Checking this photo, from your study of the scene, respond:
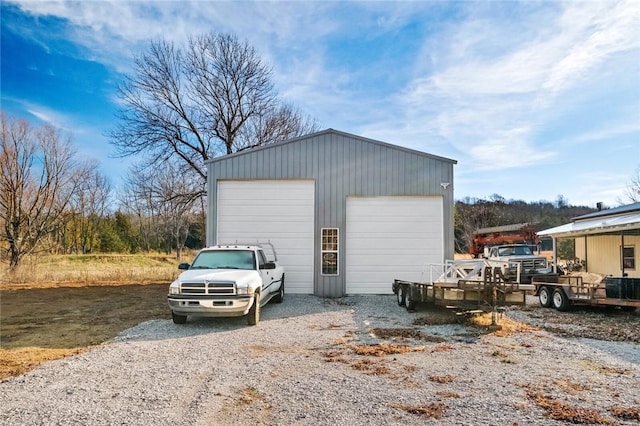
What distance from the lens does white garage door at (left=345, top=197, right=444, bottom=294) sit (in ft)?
44.3

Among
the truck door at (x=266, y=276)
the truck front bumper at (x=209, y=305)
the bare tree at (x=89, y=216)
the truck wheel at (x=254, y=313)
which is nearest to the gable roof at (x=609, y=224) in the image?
the truck door at (x=266, y=276)

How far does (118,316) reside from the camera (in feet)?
33.7

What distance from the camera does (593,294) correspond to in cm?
1066

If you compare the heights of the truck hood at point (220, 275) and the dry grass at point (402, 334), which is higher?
the truck hood at point (220, 275)

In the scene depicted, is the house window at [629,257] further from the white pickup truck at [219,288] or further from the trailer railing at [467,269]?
the white pickup truck at [219,288]

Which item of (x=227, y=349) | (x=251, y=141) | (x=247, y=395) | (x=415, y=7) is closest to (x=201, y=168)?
(x=251, y=141)

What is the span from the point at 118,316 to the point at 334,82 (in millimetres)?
10082

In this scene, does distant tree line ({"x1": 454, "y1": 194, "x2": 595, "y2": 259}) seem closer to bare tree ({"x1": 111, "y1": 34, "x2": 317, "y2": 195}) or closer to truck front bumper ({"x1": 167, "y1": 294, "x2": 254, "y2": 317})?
bare tree ({"x1": 111, "y1": 34, "x2": 317, "y2": 195})

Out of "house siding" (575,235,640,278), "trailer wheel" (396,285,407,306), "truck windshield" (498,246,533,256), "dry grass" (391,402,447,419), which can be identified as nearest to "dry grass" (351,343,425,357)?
"dry grass" (391,402,447,419)

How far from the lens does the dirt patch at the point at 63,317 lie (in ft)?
22.3

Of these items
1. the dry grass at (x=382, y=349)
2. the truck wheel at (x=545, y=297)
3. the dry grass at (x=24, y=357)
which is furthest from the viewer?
the truck wheel at (x=545, y=297)

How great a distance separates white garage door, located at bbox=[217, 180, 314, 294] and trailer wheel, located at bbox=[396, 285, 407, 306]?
10.6 feet

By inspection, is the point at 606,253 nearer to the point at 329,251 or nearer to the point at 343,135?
the point at 329,251

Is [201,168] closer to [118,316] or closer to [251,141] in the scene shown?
[251,141]
